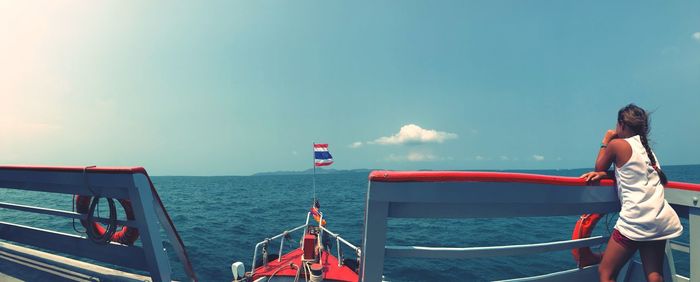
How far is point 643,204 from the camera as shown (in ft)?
6.81

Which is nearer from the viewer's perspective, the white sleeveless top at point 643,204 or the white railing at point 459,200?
the white railing at point 459,200

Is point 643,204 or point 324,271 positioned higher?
point 643,204

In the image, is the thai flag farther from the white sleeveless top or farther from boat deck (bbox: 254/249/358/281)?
the white sleeveless top

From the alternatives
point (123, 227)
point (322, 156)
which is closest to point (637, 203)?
point (123, 227)

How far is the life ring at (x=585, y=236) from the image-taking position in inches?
99.3

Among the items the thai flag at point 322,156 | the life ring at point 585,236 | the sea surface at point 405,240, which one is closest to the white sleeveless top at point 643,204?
the life ring at point 585,236

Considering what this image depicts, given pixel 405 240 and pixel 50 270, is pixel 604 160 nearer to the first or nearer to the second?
pixel 50 270

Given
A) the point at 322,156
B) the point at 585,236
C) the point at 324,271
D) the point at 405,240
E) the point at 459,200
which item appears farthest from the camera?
the point at 405,240

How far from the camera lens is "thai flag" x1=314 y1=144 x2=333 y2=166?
436 inches

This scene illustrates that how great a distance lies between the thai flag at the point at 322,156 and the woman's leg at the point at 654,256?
366 inches

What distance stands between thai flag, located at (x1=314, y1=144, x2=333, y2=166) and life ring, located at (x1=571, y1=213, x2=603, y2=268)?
8.83 metres

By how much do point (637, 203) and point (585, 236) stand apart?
624 millimetres

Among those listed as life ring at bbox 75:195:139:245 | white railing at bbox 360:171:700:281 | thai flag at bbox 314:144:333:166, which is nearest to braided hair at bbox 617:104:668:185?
white railing at bbox 360:171:700:281

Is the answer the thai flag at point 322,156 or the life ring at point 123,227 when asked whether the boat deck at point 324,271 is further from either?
the thai flag at point 322,156
